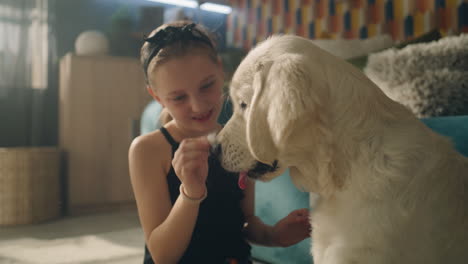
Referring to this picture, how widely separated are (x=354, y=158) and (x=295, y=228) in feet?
1.40

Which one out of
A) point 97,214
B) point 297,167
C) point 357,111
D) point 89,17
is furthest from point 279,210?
point 89,17

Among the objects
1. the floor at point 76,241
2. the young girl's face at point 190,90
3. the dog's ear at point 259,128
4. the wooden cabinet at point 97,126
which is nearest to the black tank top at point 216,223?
the young girl's face at point 190,90

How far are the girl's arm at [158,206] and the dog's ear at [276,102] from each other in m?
0.32

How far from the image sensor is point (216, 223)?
119 centimetres

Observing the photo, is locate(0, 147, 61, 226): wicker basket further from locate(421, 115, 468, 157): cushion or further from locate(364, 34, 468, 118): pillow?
locate(421, 115, 468, 157): cushion

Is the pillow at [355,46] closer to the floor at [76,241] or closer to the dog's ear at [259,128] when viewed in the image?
the dog's ear at [259,128]

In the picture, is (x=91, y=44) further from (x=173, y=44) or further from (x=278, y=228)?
(x=278, y=228)

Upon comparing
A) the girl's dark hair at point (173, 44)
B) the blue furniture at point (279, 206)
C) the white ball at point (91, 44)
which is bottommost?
the blue furniture at point (279, 206)

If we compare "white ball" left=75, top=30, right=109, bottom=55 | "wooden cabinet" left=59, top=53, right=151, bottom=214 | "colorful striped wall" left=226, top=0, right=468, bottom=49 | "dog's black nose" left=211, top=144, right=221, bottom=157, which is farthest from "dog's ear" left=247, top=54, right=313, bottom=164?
"white ball" left=75, top=30, right=109, bottom=55

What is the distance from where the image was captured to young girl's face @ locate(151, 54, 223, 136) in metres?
1.16

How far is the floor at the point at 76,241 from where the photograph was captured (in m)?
1.94

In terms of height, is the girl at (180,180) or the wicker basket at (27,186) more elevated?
→ the girl at (180,180)

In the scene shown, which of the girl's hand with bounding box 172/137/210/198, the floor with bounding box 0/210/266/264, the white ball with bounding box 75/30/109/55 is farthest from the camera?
the white ball with bounding box 75/30/109/55

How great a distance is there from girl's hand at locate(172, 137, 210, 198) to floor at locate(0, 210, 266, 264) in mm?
1118
